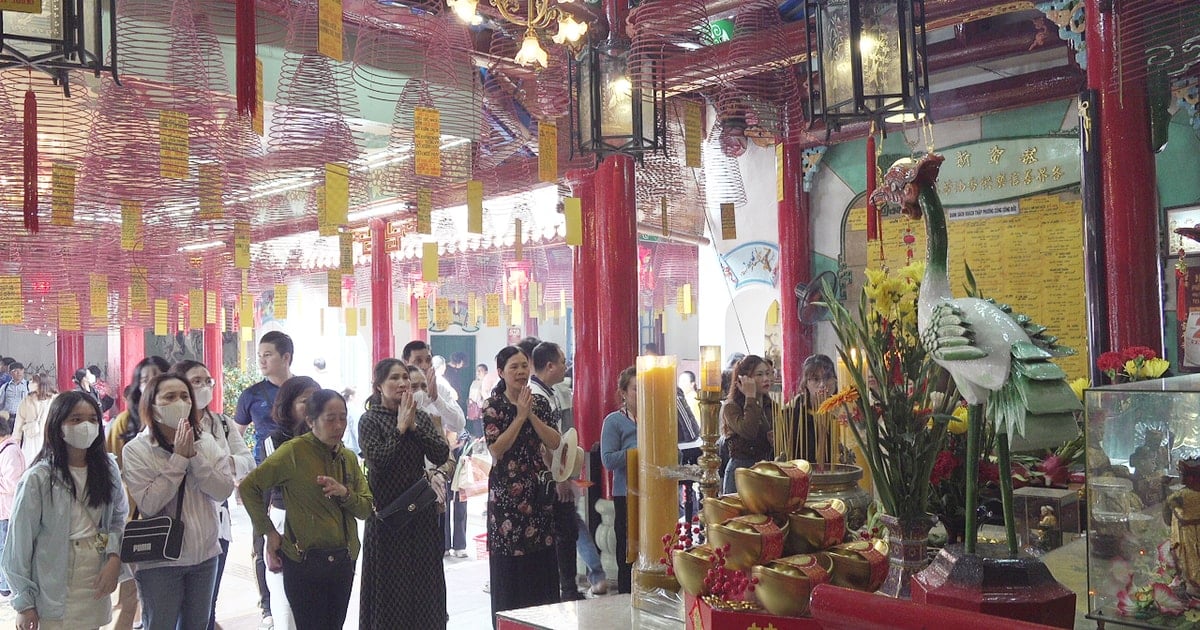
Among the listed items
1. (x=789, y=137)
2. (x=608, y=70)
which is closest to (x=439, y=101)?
(x=608, y=70)

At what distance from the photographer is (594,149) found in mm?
2787

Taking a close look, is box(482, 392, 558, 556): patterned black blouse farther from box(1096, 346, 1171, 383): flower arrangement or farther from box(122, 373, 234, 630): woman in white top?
box(1096, 346, 1171, 383): flower arrangement

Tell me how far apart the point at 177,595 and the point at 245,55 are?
6.27 ft

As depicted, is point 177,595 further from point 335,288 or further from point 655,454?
point 335,288

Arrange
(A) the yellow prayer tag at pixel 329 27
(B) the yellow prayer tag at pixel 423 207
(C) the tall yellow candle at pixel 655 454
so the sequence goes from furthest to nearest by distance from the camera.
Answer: (B) the yellow prayer tag at pixel 423 207 < (A) the yellow prayer tag at pixel 329 27 < (C) the tall yellow candle at pixel 655 454

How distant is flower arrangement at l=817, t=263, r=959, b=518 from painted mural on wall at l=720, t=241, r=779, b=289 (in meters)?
5.14

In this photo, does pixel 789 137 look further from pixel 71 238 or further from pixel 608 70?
pixel 71 238

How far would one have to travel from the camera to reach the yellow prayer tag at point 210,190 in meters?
4.09

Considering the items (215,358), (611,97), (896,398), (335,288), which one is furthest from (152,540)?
(215,358)

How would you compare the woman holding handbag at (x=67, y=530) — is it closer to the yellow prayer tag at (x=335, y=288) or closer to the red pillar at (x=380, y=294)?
the yellow prayer tag at (x=335, y=288)

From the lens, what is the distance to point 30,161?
2.39 m

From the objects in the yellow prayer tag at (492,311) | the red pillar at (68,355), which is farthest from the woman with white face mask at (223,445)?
the red pillar at (68,355)

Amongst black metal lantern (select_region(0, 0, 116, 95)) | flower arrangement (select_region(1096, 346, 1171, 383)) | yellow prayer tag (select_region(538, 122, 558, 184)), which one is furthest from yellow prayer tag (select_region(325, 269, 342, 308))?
flower arrangement (select_region(1096, 346, 1171, 383))

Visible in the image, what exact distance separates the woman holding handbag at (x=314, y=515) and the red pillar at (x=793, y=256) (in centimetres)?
348
